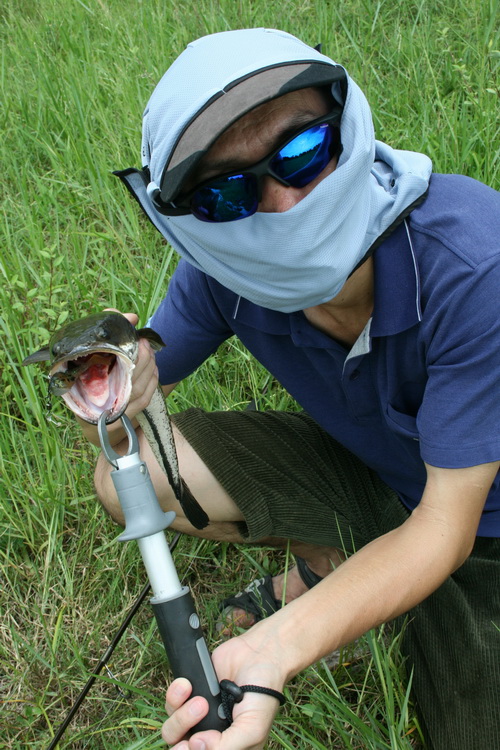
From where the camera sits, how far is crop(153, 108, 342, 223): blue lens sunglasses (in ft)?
4.44

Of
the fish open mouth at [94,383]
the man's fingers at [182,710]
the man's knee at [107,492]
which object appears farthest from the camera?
the man's knee at [107,492]

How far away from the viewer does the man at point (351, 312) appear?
1326mm

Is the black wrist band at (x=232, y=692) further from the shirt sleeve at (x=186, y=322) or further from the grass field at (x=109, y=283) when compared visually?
the shirt sleeve at (x=186, y=322)

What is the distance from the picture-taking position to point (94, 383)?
1.33 m

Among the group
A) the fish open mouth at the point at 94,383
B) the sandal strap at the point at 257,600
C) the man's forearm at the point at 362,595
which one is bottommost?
the sandal strap at the point at 257,600

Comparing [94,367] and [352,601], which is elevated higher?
[94,367]

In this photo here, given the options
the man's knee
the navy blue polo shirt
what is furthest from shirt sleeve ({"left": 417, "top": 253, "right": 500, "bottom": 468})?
the man's knee

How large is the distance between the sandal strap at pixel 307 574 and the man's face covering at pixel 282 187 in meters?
0.99

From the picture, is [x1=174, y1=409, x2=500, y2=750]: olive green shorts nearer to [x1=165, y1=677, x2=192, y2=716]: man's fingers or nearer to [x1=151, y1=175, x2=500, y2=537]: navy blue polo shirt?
[x1=151, y1=175, x2=500, y2=537]: navy blue polo shirt

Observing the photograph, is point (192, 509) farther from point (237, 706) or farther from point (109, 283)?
point (109, 283)

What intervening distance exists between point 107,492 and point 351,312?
87 centimetres

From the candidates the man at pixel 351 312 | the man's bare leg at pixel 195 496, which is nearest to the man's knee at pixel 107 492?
the man's bare leg at pixel 195 496

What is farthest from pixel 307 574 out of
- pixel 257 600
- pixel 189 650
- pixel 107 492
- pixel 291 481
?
pixel 189 650

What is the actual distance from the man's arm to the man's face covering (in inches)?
19.5
